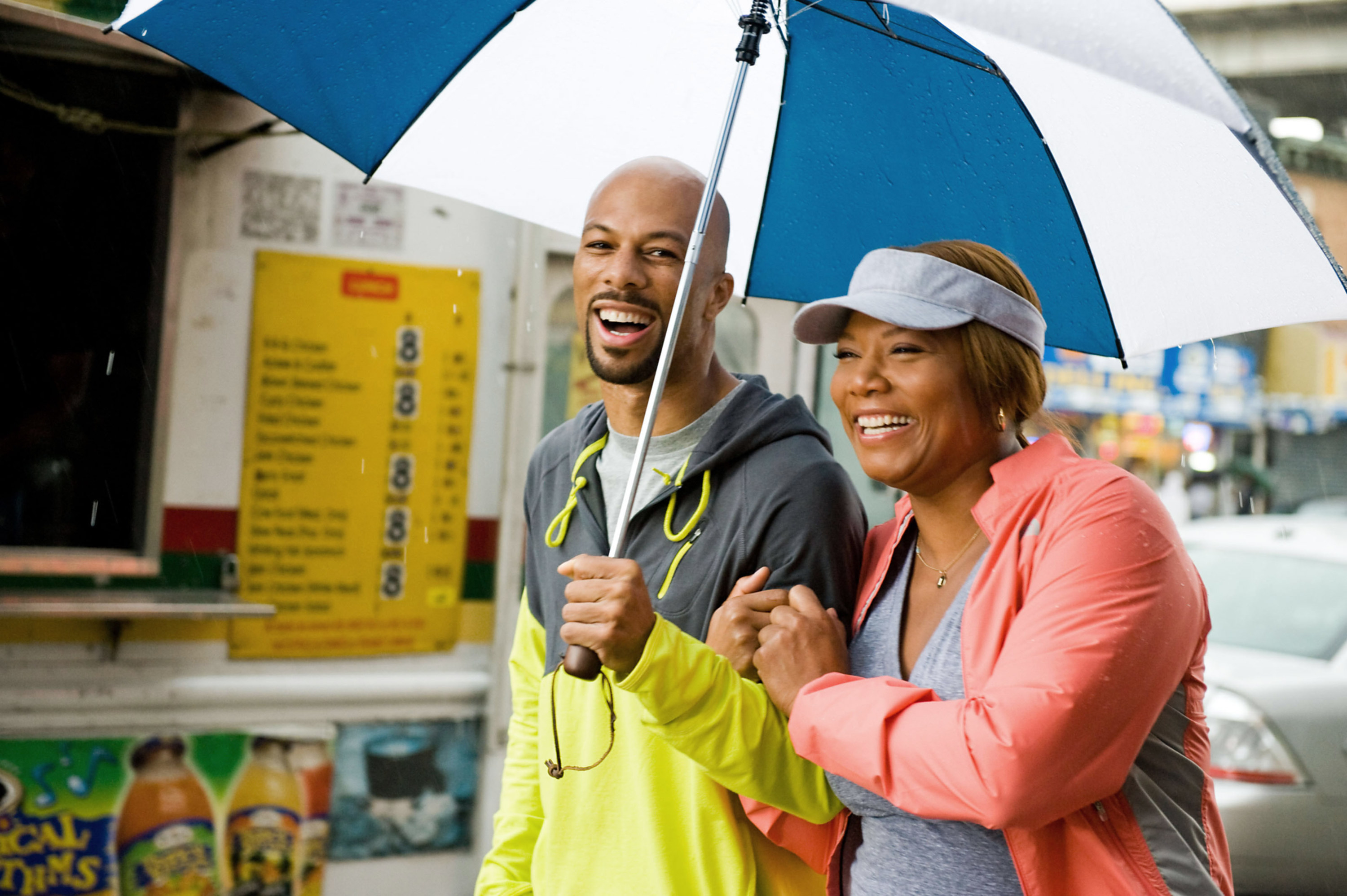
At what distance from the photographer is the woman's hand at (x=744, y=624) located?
2.09 metres

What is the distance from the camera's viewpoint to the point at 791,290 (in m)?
2.62

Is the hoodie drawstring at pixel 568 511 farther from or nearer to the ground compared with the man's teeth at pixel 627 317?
nearer to the ground

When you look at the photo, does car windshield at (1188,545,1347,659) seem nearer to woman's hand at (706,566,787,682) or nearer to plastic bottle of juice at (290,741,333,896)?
plastic bottle of juice at (290,741,333,896)

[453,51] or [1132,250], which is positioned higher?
[453,51]

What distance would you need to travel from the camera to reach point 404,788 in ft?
16.6

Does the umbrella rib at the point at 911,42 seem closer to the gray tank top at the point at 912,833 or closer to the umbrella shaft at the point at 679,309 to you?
the umbrella shaft at the point at 679,309

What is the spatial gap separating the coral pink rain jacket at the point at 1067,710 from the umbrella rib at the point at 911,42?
0.84m

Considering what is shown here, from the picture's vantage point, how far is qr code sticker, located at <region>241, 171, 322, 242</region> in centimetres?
476

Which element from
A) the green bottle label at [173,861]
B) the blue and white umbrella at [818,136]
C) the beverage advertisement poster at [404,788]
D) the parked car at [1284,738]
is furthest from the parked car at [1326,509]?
the blue and white umbrella at [818,136]

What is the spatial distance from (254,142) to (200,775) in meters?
2.34

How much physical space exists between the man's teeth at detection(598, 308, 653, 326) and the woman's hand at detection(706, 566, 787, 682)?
51cm

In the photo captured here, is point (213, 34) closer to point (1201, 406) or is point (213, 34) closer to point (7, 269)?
point (7, 269)

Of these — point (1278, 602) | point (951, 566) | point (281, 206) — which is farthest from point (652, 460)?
point (1278, 602)

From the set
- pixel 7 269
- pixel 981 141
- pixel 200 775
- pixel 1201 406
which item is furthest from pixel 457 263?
pixel 1201 406
